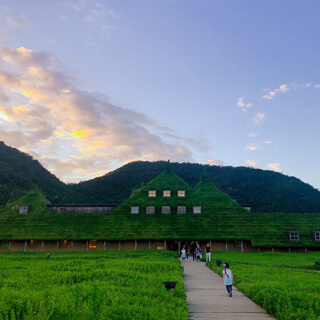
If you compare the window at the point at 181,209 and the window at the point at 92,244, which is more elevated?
the window at the point at 181,209

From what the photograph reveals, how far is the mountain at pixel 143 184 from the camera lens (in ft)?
363

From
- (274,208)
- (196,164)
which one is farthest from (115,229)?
(196,164)

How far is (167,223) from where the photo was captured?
1884 inches

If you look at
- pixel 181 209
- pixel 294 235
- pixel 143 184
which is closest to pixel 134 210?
pixel 181 209

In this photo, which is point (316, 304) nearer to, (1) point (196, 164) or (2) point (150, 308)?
(2) point (150, 308)

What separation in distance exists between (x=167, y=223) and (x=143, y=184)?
→ 210ft

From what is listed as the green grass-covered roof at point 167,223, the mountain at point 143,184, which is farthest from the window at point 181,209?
the mountain at point 143,184

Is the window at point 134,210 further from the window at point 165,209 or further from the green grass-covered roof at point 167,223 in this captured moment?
the window at point 165,209

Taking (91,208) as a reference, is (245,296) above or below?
below

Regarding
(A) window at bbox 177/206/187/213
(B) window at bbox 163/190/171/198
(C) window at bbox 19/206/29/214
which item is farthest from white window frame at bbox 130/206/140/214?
(C) window at bbox 19/206/29/214

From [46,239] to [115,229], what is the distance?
10771 mm

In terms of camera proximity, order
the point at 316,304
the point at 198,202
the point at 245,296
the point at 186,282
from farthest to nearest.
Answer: the point at 198,202 < the point at 186,282 < the point at 245,296 < the point at 316,304

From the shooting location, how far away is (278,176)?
138 metres

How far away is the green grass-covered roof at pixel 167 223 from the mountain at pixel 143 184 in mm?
50452
